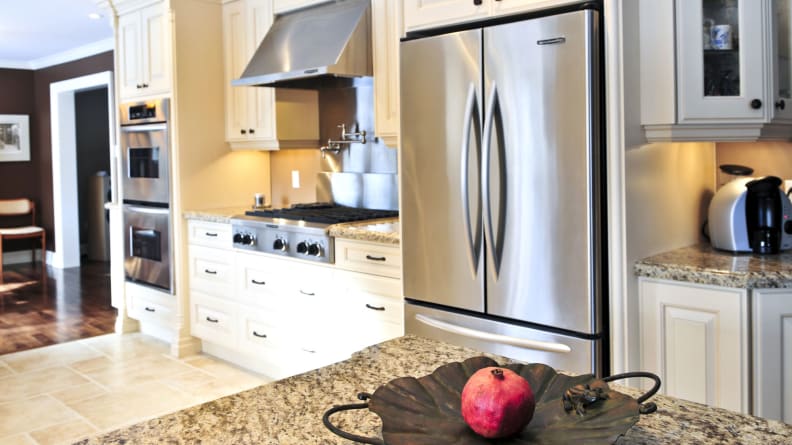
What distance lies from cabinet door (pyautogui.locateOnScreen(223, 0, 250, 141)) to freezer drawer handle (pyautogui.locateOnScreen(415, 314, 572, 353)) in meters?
2.32

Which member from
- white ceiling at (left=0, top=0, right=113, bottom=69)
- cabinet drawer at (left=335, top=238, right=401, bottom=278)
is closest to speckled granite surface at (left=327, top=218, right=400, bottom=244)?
cabinet drawer at (left=335, top=238, right=401, bottom=278)

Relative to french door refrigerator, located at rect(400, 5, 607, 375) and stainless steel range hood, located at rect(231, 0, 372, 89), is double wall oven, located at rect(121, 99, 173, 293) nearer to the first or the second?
stainless steel range hood, located at rect(231, 0, 372, 89)

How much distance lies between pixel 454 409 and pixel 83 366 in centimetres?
408

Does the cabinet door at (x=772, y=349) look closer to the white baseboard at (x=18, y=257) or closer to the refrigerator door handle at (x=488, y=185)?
the refrigerator door handle at (x=488, y=185)

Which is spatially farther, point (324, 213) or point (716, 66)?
point (324, 213)

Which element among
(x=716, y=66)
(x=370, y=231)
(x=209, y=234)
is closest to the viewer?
(x=716, y=66)

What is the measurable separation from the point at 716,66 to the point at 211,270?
3.20 m

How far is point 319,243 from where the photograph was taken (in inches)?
144

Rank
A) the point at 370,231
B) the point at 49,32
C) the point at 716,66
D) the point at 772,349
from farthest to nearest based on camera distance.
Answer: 1. the point at 49,32
2. the point at 370,231
3. the point at 716,66
4. the point at 772,349

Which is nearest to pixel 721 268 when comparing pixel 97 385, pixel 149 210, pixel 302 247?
pixel 302 247

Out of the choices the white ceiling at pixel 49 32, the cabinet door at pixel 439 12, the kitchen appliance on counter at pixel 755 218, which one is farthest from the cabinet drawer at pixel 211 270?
the kitchen appliance on counter at pixel 755 218

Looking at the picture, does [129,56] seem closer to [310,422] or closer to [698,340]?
[698,340]

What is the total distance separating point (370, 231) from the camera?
133 inches

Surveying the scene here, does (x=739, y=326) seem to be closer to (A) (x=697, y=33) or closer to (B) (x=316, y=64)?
(A) (x=697, y=33)
